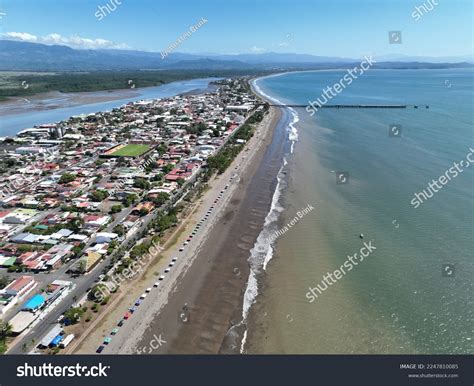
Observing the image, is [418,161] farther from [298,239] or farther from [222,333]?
[222,333]

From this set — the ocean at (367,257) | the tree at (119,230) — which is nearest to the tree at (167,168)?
the ocean at (367,257)

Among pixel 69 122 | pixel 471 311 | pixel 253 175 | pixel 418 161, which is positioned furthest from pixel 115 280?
pixel 69 122

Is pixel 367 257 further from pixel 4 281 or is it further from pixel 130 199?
pixel 4 281

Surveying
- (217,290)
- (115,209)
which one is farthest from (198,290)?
(115,209)

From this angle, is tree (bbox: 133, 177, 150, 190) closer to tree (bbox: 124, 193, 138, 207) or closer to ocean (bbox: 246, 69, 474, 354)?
tree (bbox: 124, 193, 138, 207)

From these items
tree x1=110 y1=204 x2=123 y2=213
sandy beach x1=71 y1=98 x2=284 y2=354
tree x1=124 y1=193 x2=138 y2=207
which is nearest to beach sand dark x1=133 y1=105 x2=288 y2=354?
sandy beach x1=71 y1=98 x2=284 y2=354

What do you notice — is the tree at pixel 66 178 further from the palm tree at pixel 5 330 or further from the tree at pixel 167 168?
the palm tree at pixel 5 330
